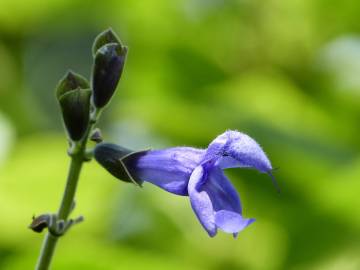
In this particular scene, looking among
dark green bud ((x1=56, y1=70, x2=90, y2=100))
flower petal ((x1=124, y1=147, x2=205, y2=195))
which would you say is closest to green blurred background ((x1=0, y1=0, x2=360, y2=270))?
flower petal ((x1=124, y1=147, x2=205, y2=195))

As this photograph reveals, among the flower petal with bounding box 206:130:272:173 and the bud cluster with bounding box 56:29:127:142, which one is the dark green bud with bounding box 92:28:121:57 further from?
the flower petal with bounding box 206:130:272:173

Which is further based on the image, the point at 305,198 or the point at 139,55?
the point at 139,55

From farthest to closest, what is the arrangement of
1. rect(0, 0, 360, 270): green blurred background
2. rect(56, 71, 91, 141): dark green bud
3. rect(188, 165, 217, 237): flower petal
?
rect(0, 0, 360, 270): green blurred background, rect(56, 71, 91, 141): dark green bud, rect(188, 165, 217, 237): flower petal

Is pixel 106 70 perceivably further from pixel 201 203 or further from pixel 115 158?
pixel 201 203

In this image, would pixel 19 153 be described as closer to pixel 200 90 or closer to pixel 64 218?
pixel 200 90

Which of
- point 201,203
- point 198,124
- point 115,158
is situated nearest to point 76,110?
point 115,158

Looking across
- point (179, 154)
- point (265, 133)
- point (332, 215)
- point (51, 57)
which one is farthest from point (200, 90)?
point (179, 154)

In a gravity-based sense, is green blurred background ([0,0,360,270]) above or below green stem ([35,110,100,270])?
above

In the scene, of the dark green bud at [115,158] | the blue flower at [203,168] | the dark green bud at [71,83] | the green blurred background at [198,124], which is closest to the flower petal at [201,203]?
the blue flower at [203,168]
